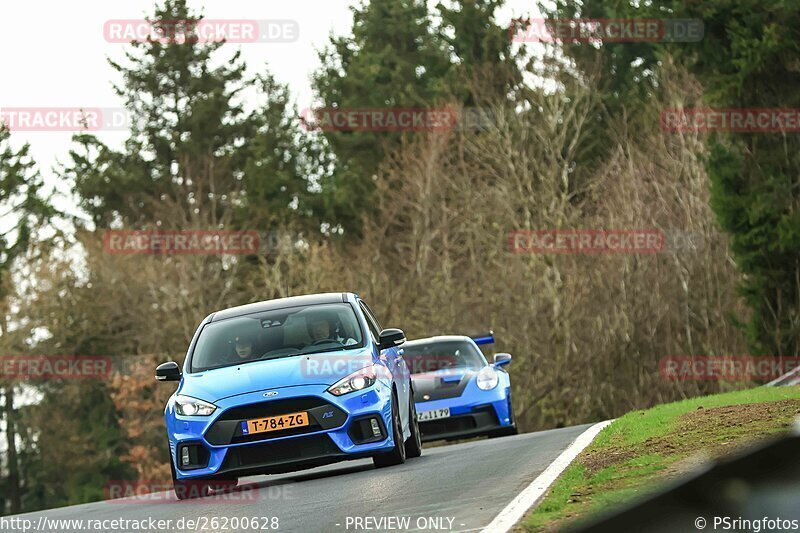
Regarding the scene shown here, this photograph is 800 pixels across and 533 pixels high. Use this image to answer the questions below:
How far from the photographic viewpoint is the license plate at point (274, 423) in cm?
1312

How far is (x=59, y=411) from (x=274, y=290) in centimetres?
1287

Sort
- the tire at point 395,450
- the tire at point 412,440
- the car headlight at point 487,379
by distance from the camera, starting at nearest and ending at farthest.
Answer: the tire at point 395,450 < the tire at point 412,440 < the car headlight at point 487,379

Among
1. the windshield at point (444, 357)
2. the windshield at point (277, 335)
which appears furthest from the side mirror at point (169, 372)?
the windshield at point (444, 357)

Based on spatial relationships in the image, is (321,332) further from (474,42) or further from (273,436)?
(474,42)

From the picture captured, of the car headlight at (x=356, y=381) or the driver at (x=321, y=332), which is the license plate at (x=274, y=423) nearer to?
the car headlight at (x=356, y=381)

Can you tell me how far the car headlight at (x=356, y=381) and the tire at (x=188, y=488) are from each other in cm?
154

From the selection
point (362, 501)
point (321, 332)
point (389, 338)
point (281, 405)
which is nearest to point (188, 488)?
point (281, 405)

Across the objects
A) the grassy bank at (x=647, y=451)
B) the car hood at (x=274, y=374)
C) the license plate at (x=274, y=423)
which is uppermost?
the car hood at (x=274, y=374)

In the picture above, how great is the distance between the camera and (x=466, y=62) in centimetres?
6994

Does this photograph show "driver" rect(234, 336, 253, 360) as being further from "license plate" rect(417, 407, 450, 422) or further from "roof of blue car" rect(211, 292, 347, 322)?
"license plate" rect(417, 407, 450, 422)

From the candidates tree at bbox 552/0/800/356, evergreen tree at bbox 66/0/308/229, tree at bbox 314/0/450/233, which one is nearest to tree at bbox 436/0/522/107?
tree at bbox 314/0/450/233

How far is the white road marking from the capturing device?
8.43 metres

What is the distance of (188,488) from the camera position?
13.8 m

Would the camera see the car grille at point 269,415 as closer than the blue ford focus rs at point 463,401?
Yes
